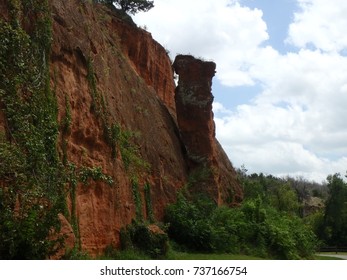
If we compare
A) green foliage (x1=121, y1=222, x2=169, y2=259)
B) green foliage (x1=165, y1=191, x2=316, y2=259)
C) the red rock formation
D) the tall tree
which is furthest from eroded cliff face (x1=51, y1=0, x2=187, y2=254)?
the tall tree

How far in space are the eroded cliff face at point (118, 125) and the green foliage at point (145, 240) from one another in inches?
16.3

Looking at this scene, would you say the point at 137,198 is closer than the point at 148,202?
Yes

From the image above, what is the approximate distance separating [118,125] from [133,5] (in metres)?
18.6

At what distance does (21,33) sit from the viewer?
14.6 meters

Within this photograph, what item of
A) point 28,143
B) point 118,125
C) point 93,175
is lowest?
point 93,175

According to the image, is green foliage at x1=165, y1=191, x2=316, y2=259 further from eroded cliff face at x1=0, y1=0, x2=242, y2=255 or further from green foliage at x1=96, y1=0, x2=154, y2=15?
green foliage at x1=96, y1=0, x2=154, y2=15

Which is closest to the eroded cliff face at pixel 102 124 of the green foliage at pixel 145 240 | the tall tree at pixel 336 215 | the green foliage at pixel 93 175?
the green foliage at pixel 93 175

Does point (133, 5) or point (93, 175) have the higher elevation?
point (133, 5)

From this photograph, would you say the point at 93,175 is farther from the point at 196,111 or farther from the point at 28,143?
the point at 196,111

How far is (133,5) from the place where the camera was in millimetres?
36719

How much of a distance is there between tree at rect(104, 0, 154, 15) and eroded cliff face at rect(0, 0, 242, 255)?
7.26 ft

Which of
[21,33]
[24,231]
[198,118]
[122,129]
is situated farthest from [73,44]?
[198,118]

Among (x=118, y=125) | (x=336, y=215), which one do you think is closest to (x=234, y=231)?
(x=118, y=125)

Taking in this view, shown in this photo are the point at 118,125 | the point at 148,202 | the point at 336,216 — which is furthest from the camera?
the point at 336,216
